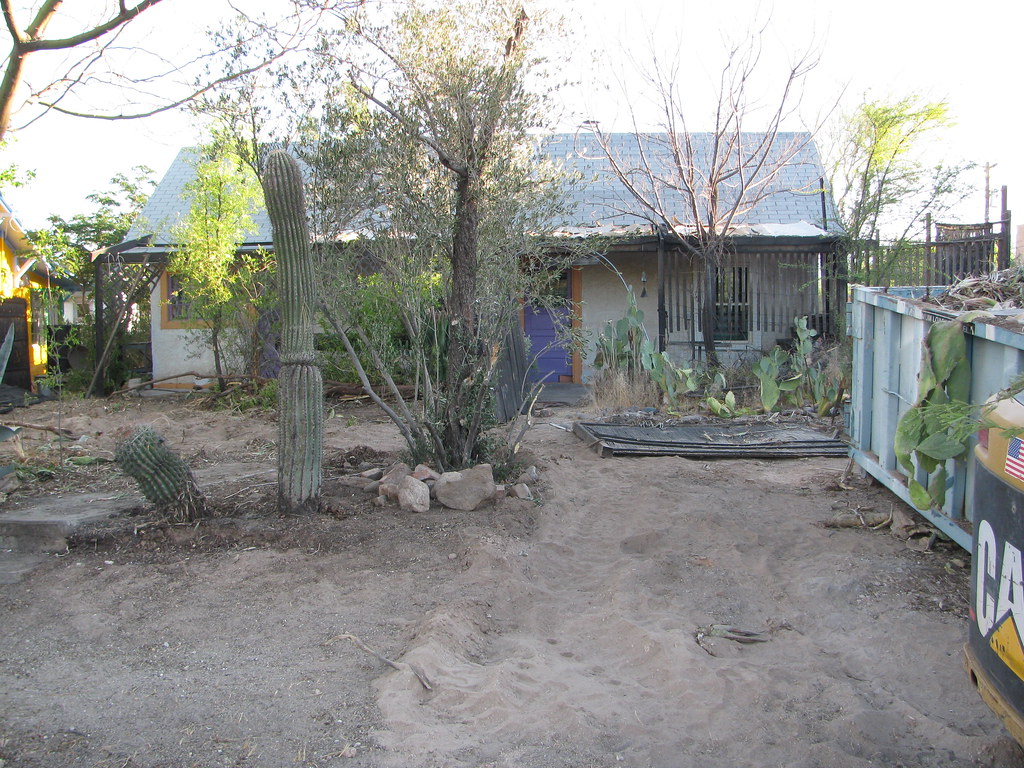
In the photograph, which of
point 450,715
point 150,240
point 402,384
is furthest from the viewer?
point 150,240

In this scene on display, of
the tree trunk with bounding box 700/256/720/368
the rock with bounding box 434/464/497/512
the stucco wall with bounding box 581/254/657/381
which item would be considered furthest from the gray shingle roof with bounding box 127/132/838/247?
the rock with bounding box 434/464/497/512

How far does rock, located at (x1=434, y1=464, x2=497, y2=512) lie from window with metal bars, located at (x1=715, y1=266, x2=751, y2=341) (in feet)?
27.3

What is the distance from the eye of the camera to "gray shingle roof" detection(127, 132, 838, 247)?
14055 mm

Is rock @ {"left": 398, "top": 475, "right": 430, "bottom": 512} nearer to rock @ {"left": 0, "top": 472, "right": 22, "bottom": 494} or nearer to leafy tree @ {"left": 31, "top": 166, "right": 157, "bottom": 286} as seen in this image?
A: rock @ {"left": 0, "top": 472, "right": 22, "bottom": 494}

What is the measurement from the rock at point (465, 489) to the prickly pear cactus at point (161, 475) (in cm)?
177

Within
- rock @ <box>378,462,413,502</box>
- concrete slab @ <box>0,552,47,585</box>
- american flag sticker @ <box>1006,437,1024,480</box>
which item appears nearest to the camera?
american flag sticker @ <box>1006,437,1024,480</box>

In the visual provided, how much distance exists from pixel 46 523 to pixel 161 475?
83 centimetres

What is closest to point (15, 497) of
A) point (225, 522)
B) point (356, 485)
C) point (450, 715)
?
point (225, 522)

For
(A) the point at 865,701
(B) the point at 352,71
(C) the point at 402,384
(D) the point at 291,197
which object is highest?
(B) the point at 352,71

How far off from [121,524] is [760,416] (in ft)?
24.3

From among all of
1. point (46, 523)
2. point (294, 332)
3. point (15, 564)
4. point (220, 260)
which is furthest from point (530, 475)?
point (220, 260)

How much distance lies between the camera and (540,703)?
11.1 ft

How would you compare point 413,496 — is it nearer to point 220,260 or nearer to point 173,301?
point 220,260

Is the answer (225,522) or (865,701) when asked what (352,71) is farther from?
(865,701)
